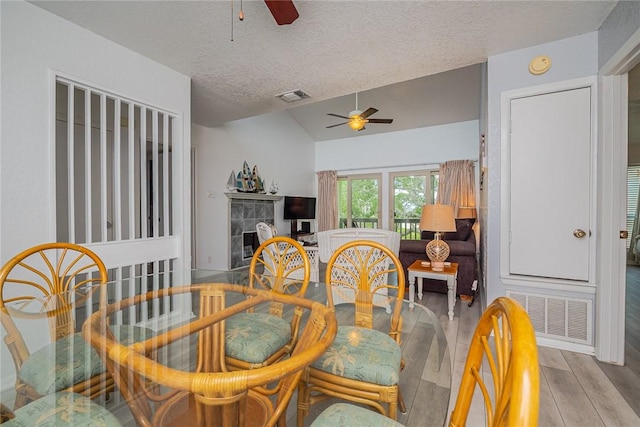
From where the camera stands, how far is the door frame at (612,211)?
1.90 meters

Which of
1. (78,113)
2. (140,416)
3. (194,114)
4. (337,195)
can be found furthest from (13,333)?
(337,195)

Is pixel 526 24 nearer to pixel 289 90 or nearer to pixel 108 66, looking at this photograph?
pixel 289 90

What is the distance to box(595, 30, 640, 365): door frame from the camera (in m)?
1.90

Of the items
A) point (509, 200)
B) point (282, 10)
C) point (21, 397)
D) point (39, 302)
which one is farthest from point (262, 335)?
point (509, 200)

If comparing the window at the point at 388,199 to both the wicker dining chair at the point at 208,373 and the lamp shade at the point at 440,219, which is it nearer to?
the lamp shade at the point at 440,219

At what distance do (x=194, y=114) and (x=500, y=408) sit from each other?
171 inches

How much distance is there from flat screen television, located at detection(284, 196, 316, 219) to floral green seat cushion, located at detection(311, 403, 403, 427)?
5.53 metres

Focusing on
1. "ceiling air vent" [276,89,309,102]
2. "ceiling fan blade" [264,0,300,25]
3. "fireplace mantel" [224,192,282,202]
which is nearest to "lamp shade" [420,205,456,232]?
"ceiling air vent" [276,89,309,102]

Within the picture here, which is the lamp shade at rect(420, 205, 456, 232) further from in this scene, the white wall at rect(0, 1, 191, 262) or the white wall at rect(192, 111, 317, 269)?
the white wall at rect(192, 111, 317, 269)

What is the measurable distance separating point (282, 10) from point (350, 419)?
6.33 feet

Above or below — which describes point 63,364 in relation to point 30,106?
below

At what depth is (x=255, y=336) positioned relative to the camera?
1349mm

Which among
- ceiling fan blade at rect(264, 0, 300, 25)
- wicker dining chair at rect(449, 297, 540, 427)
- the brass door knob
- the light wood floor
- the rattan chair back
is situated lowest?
the light wood floor

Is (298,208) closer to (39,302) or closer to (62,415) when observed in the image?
(39,302)
